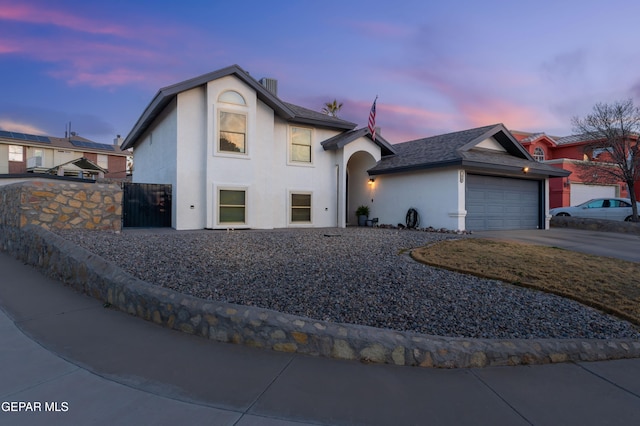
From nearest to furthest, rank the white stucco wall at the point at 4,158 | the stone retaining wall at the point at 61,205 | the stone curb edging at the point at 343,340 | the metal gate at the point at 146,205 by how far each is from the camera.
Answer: the stone curb edging at the point at 343,340 → the stone retaining wall at the point at 61,205 → the metal gate at the point at 146,205 → the white stucco wall at the point at 4,158

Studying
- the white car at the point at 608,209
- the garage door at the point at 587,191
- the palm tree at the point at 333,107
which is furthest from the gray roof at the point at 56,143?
the garage door at the point at 587,191

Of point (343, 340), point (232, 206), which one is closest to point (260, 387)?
point (343, 340)

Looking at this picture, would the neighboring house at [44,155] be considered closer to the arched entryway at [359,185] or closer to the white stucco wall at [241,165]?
the white stucco wall at [241,165]

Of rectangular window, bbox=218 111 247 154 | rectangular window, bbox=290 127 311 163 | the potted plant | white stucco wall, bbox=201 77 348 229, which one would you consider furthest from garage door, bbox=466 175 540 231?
rectangular window, bbox=218 111 247 154

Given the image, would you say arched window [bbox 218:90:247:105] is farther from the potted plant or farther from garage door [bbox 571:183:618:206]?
garage door [bbox 571:183:618:206]

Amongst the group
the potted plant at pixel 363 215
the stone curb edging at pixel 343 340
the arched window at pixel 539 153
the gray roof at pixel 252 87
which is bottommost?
the stone curb edging at pixel 343 340

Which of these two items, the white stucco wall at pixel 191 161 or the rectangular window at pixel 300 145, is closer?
the white stucco wall at pixel 191 161

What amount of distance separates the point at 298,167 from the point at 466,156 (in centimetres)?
691

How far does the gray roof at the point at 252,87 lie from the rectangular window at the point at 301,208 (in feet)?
10.8

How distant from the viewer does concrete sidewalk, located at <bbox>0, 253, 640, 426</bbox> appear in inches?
103

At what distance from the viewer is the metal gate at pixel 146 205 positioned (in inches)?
512

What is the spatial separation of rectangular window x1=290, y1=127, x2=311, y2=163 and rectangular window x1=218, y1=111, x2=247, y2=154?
7.92ft

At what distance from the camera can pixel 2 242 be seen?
1006 cm

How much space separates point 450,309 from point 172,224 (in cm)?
1159
